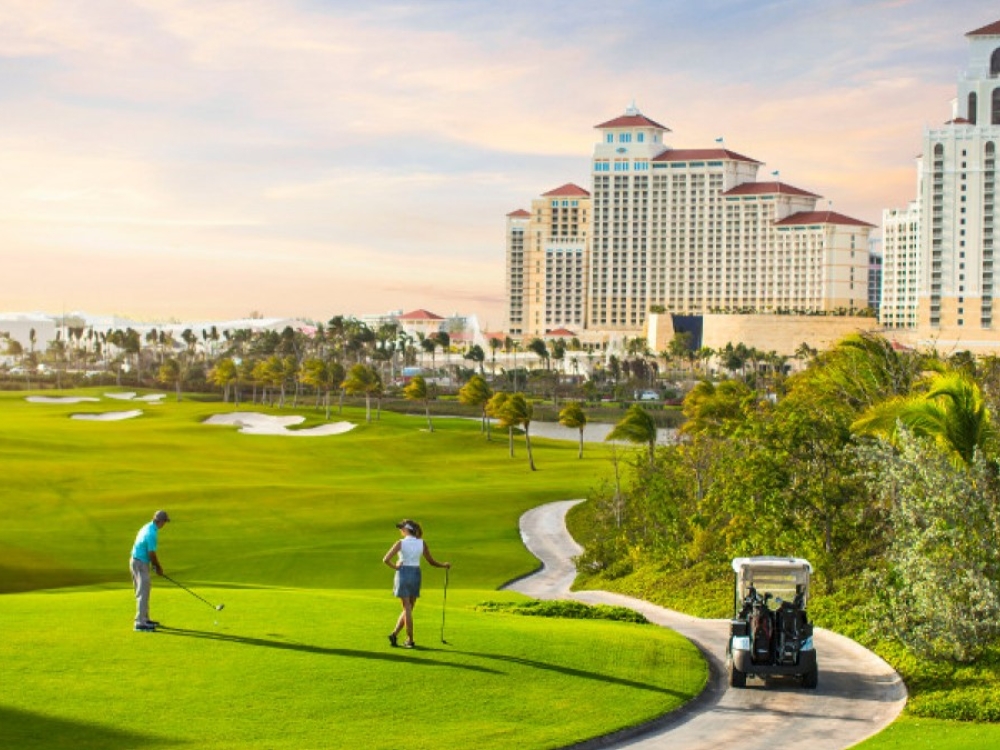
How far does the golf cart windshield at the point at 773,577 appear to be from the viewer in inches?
896

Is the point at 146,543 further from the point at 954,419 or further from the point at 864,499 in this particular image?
the point at 864,499

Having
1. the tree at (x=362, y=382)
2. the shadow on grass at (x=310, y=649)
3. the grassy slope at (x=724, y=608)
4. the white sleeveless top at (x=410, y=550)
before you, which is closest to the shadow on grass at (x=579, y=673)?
the shadow on grass at (x=310, y=649)

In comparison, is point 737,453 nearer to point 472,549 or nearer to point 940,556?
point 940,556

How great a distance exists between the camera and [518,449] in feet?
341

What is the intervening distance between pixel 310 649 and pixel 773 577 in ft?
26.3

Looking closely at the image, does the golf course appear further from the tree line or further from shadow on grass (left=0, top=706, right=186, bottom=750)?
the tree line

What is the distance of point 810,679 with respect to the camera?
71.9 feet

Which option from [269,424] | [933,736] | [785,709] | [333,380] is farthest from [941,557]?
[333,380]

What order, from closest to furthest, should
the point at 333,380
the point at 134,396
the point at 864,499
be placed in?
the point at 864,499 < the point at 333,380 < the point at 134,396

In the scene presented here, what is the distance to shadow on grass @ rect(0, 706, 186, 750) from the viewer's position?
16.2 metres

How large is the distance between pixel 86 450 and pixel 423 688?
227ft

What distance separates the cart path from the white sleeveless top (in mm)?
4559

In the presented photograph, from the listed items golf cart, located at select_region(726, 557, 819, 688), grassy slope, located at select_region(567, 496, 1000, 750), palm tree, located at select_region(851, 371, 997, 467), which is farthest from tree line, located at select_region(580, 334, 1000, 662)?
golf cart, located at select_region(726, 557, 819, 688)

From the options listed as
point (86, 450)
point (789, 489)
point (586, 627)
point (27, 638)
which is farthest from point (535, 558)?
point (86, 450)
